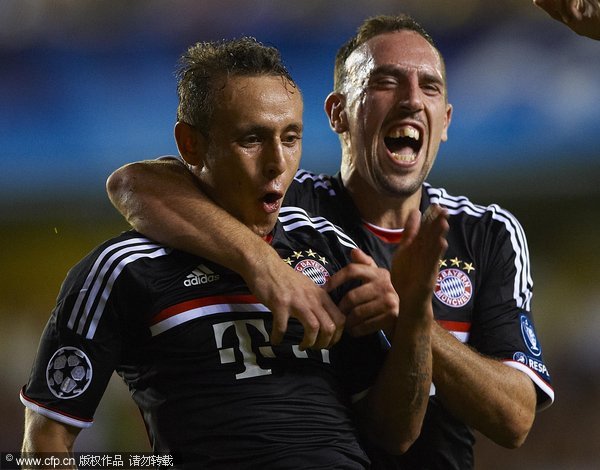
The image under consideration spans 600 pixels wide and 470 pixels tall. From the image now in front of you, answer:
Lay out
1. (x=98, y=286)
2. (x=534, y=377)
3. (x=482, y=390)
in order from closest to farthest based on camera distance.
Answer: (x=98, y=286) < (x=482, y=390) < (x=534, y=377)

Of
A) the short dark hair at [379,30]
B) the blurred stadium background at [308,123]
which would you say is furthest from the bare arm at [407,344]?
the blurred stadium background at [308,123]

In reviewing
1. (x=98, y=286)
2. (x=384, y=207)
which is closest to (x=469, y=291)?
(x=384, y=207)

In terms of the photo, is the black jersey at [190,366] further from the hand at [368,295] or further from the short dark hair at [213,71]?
the short dark hair at [213,71]

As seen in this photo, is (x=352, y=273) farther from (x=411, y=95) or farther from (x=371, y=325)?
(x=411, y=95)

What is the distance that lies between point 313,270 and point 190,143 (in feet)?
1.41

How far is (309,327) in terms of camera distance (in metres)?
1.87

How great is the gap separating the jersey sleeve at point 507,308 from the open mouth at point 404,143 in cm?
30

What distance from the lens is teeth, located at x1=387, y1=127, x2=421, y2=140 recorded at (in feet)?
8.95

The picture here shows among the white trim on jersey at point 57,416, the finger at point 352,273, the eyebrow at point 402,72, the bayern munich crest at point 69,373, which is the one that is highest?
the eyebrow at point 402,72

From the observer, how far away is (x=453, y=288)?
8.48 ft

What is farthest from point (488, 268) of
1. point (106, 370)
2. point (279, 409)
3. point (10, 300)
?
point (10, 300)

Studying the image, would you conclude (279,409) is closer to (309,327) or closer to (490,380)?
(309,327)

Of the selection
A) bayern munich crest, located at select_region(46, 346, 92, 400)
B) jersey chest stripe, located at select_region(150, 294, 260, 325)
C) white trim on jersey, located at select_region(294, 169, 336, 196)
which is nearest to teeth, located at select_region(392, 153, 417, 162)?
white trim on jersey, located at select_region(294, 169, 336, 196)

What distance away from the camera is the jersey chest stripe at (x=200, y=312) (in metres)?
2.01
